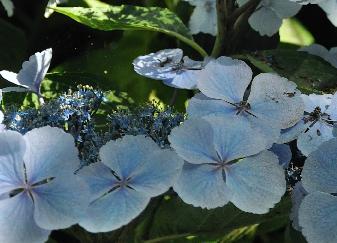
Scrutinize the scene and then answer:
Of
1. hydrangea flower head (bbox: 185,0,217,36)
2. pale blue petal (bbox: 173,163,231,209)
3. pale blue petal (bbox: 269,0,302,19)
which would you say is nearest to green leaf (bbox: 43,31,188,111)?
hydrangea flower head (bbox: 185,0,217,36)

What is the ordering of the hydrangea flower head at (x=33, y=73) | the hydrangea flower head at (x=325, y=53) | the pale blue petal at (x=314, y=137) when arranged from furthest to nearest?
the hydrangea flower head at (x=325, y=53) < the hydrangea flower head at (x=33, y=73) < the pale blue petal at (x=314, y=137)

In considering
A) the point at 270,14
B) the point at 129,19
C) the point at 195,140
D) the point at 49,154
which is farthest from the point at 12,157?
the point at 270,14

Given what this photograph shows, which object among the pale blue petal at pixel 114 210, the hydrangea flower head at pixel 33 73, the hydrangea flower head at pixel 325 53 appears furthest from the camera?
the hydrangea flower head at pixel 325 53

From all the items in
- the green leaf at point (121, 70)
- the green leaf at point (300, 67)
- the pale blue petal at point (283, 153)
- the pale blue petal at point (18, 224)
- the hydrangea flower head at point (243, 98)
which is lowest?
the green leaf at point (121, 70)

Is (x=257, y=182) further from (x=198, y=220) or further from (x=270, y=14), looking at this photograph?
(x=270, y=14)

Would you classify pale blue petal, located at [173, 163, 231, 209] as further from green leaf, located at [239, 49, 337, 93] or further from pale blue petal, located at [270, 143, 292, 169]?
green leaf, located at [239, 49, 337, 93]

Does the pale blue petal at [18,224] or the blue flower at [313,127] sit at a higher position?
the blue flower at [313,127]

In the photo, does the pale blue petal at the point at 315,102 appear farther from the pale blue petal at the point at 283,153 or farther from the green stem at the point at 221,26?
the green stem at the point at 221,26

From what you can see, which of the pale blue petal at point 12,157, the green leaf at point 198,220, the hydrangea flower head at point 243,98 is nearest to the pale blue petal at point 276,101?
the hydrangea flower head at point 243,98
